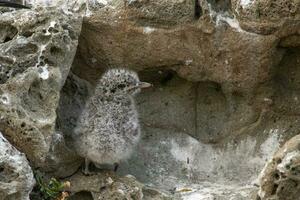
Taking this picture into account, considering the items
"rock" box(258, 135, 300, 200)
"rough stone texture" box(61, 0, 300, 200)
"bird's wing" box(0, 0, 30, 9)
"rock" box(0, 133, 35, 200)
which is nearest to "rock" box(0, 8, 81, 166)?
"bird's wing" box(0, 0, 30, 9)

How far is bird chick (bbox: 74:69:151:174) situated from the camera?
4465 millimetres

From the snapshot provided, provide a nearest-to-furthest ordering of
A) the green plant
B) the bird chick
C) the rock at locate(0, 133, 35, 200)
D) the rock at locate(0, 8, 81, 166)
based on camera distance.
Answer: the rock at locate(0, 133, 35, 200) < the rock at locate(0, 8, 81, 166) < the green plant < the bird chick

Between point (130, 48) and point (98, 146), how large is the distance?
2.08 ft

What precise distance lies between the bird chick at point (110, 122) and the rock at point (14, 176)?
1.55 feet

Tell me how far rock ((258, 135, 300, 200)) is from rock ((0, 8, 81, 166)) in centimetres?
100

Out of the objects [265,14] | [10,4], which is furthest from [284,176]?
[10,4]

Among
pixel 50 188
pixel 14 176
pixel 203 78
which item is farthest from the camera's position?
pixel 203 78

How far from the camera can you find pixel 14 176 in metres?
4.03

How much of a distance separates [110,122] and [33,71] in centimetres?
45

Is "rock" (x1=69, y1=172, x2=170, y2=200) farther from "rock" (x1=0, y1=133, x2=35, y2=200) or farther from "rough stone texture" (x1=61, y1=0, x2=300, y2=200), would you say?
"rock" (x1=0, y1=133, x2=35, y2=200)

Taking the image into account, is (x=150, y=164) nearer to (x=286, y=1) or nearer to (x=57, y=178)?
(x=57, y=178)

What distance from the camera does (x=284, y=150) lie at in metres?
3.93

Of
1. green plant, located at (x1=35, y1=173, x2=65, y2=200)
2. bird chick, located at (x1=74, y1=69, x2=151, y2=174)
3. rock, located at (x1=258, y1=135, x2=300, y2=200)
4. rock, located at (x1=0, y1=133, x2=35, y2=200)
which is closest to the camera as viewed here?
rock, located at (x1=258, y1=135, x2=300, y2=200)

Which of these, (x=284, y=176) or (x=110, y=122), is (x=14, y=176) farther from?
(x=284, y=176)
